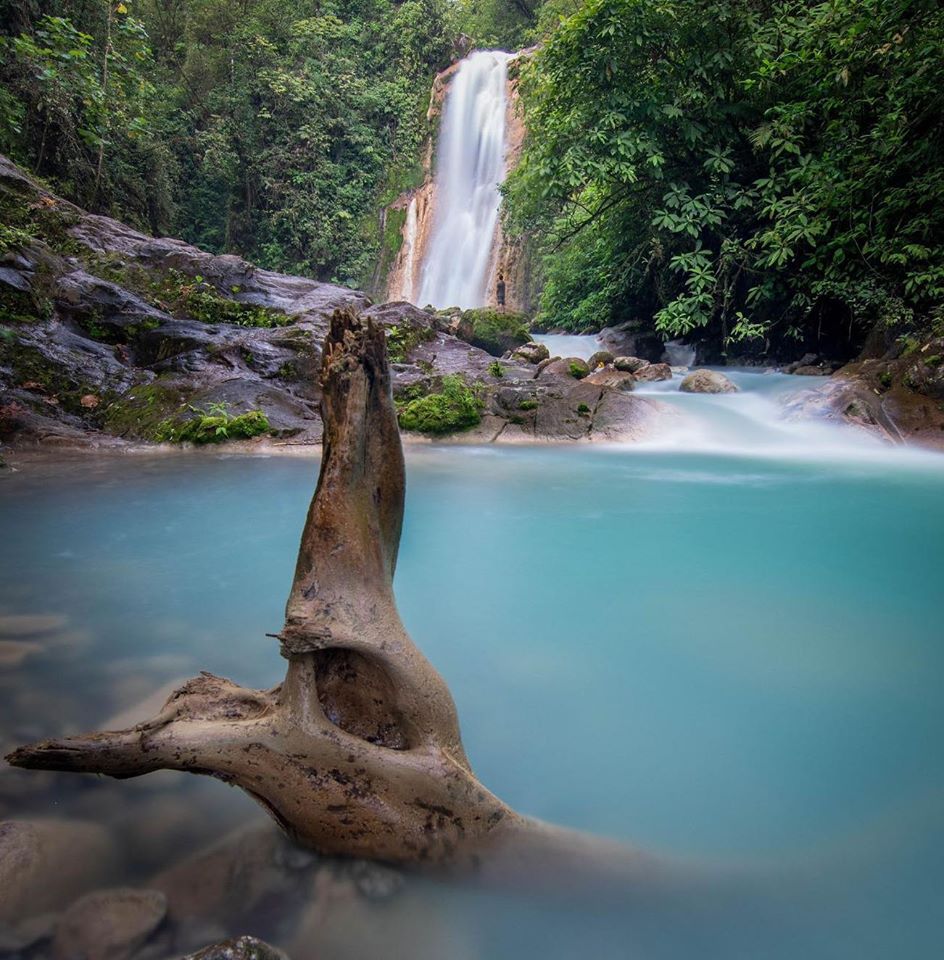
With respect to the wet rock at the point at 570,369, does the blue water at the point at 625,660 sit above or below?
below

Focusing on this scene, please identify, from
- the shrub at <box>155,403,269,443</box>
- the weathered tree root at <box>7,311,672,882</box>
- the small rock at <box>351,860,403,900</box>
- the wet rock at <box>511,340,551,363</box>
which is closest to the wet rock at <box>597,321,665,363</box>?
the wet rock at <box>511,340,551,363</box>

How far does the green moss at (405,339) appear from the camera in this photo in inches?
389

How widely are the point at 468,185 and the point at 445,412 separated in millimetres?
16388

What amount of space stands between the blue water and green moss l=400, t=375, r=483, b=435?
276 cm

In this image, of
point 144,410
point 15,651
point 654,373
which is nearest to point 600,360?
point 654,373

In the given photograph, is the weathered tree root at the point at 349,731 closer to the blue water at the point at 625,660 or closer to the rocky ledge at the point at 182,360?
the blue water at the point at 625,660

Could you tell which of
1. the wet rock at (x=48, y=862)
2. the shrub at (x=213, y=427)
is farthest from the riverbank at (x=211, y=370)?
the wet rock at (x=48, y=862)

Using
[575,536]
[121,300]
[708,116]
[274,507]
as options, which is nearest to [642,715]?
[575,536]

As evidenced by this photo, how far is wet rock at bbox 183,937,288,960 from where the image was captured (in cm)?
102

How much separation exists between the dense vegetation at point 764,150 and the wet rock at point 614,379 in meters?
1.23

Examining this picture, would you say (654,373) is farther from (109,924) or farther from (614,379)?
(109,924)

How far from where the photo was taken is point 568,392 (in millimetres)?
8758

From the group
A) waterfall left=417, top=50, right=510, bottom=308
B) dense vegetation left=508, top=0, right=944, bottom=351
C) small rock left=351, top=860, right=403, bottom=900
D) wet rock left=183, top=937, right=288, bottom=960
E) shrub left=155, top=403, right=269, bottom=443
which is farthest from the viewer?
waterfall left=417, top=50, right=510, bottom=308

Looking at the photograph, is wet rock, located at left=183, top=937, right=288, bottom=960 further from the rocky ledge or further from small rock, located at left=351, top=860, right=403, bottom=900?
the rocky ledge
